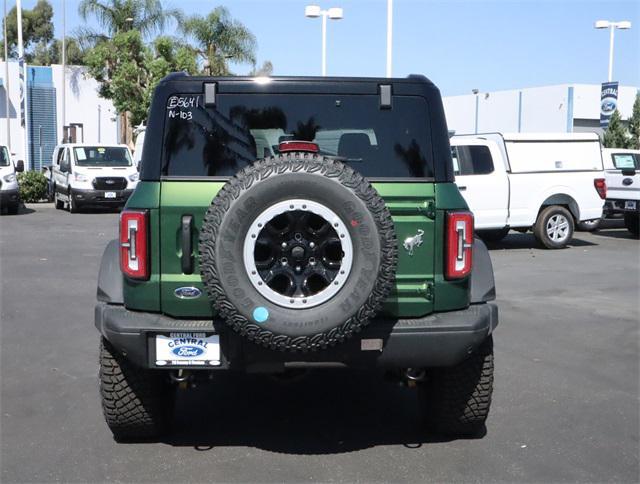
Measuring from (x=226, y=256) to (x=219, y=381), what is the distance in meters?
2.30

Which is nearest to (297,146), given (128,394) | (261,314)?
(261,314)

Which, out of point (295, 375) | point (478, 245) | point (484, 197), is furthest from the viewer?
point (484, 197)

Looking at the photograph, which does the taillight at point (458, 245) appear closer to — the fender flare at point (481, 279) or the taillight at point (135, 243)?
the fender flare at point (481, 279)

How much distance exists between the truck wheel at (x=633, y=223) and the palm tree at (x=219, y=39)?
799 inches

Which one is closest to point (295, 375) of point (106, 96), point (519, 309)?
point (519, 309)

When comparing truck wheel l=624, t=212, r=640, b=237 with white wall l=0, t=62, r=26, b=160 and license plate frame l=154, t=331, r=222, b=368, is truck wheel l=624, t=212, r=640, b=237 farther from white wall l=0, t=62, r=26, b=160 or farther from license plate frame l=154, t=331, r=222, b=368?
white wall l=0, t=62, r=26, b=160

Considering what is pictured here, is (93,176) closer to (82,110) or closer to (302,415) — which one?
(302,415)

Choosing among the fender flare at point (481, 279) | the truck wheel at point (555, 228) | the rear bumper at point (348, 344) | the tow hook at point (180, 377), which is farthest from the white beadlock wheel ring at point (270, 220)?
the truck wheel at point (555, 228)

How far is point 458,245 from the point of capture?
417 centimetres

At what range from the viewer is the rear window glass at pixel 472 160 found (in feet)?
45.9

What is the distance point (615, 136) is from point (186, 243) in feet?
115

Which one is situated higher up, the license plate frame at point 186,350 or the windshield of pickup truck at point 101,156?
the windshield of pickup truck at point 101,156

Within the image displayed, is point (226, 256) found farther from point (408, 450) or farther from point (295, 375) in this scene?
point (408, 450)

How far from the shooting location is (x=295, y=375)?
4375 mm
